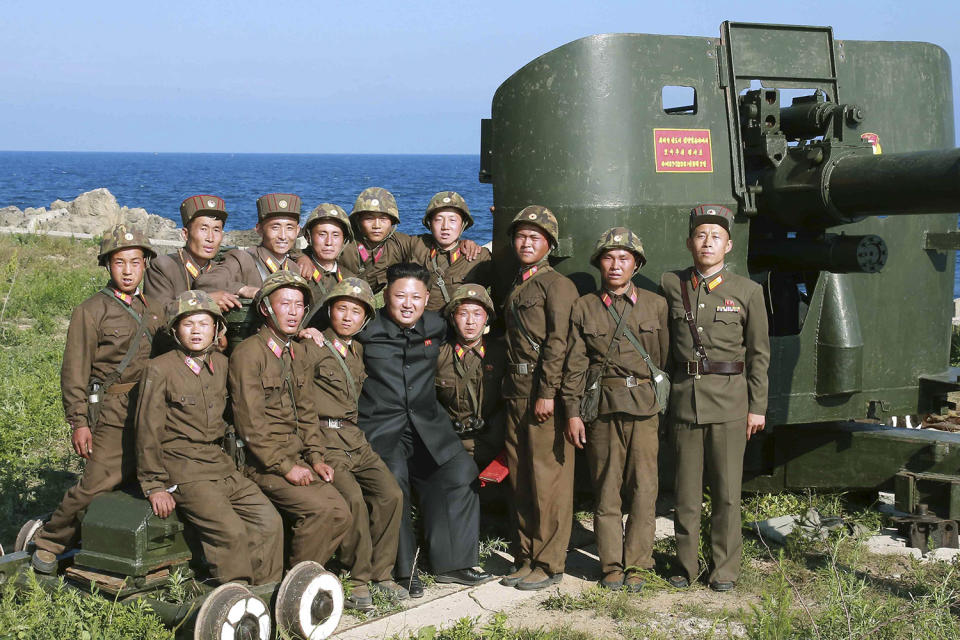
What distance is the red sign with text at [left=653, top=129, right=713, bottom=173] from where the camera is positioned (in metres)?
6.29

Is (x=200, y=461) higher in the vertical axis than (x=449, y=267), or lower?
lower

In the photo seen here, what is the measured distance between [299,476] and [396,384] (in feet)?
2.71

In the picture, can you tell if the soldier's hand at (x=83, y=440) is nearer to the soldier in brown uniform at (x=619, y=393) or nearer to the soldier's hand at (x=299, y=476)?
the soldier's hand at (x=299, y=476)

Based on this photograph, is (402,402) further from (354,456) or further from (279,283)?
(279,283)

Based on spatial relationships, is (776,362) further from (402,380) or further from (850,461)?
(402,380)

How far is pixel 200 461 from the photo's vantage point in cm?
521

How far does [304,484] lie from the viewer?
5.45m

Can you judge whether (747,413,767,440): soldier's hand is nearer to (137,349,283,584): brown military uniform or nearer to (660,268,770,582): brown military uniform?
(660,268,770,582): brown military uniform

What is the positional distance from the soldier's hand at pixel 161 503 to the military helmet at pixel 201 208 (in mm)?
1626

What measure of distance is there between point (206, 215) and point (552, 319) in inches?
77.1

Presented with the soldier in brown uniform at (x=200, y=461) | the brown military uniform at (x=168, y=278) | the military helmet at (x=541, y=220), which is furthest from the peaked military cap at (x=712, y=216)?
the brown military uniform at (x=168, y=278)

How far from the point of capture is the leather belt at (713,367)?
18.6ft

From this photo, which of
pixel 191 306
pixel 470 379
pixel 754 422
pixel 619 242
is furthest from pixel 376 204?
pixel 754 422

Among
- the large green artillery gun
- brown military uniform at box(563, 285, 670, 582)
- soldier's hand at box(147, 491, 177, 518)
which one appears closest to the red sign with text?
the large green artillery gun
